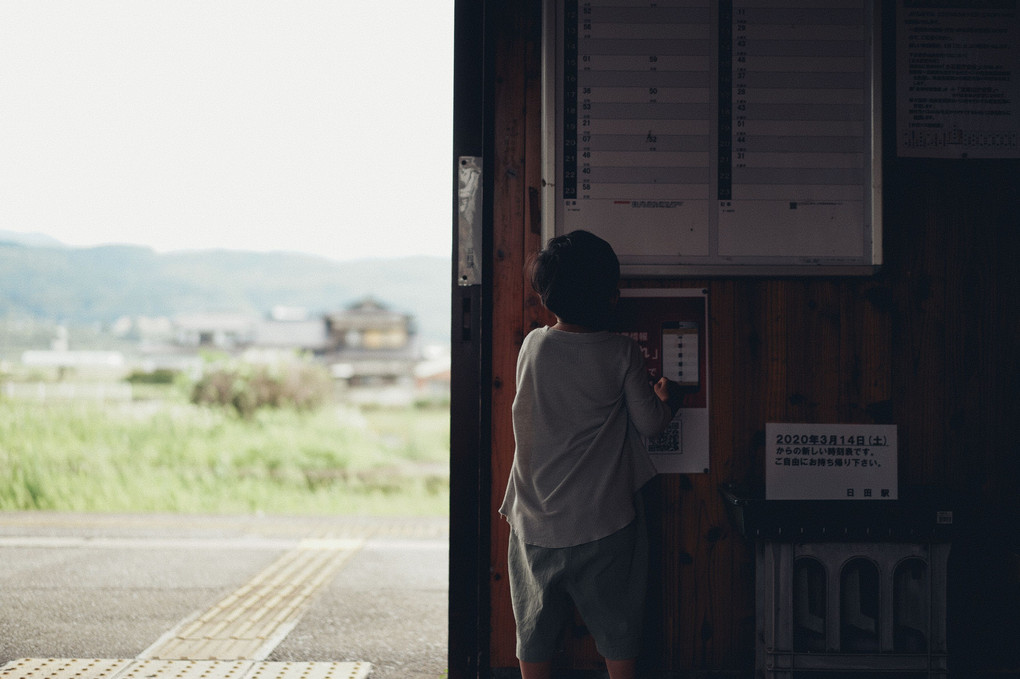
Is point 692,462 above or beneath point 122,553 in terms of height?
above

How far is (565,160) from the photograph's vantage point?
2.31 metres

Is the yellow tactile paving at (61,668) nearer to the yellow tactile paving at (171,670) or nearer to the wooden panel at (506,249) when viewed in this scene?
the yellow tactile paving at (171,670)

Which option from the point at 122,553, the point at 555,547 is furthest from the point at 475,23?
the point at 122,553

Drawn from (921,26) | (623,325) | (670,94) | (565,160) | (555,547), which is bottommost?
(555,547)

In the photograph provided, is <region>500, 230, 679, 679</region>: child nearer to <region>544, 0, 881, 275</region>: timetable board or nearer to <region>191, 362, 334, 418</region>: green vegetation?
<region>544, 0, 881, 275</region>: timetable board

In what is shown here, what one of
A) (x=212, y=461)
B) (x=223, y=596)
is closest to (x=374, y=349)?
(x=212, y=461)

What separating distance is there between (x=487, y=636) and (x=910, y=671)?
1282 millimetres

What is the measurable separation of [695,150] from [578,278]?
0.80 meters

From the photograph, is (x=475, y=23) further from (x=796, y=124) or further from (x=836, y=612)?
(x=836, y=612)

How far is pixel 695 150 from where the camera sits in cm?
230

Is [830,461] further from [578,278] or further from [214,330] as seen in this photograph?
[214,330]

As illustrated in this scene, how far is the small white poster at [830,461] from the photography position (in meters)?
2.15

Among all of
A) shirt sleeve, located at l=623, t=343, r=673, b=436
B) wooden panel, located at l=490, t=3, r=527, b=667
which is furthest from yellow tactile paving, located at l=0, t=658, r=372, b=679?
shirt sleeve, located at l=623, t=343, r=673, b=436

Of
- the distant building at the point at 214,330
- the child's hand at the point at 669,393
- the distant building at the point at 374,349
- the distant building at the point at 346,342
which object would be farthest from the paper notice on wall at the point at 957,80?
the distant building at the point at 214,330
